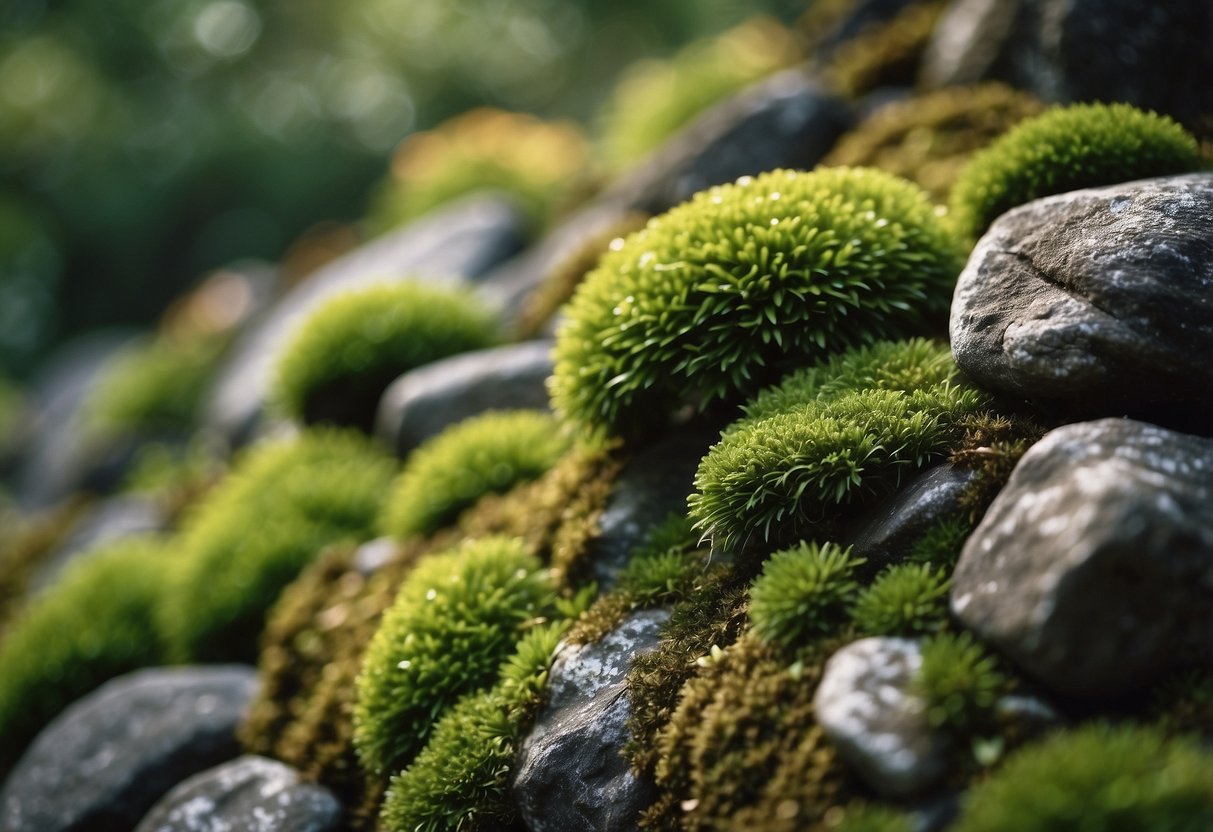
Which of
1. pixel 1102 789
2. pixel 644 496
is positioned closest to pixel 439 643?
pixel 644 496

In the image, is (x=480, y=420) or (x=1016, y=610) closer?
(x=1016, y=610)

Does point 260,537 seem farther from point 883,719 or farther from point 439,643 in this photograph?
point 883,719

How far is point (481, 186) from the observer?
10078 mm

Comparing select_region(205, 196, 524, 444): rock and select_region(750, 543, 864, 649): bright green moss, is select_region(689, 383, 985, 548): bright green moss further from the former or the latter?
select_region(205, 196, 524, 444): rock

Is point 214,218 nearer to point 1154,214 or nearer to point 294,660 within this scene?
point 294,660

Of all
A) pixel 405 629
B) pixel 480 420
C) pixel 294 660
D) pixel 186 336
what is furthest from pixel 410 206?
pixel 405 629

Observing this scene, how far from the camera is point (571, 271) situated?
6.27m

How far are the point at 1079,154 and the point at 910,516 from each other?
1.87 meters

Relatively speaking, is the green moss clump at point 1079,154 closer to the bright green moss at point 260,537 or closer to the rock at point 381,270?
the bright green moss at point 260,537

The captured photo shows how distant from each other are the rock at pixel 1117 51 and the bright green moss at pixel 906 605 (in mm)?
3401

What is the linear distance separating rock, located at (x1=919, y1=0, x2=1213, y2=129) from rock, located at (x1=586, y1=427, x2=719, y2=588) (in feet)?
9.68

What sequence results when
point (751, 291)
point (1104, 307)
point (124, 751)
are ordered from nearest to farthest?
point (1104, 307) < point (751, 291) < point (124, 751)

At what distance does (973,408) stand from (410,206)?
842 cm

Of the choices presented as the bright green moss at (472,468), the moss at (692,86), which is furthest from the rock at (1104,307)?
the moss at (692,86)
